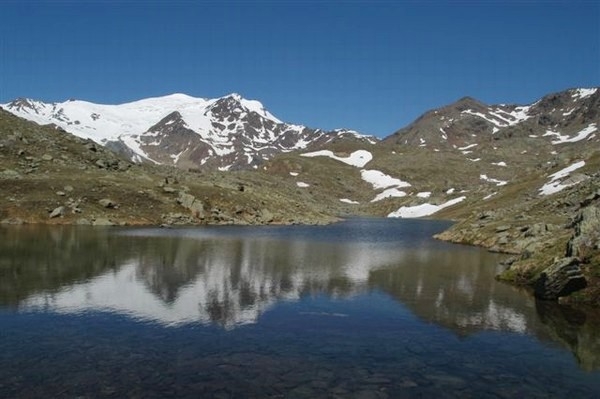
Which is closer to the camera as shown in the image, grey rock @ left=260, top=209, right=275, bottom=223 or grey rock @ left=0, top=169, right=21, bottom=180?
grey rock @ left=0, top=169, right=21, bottom=180

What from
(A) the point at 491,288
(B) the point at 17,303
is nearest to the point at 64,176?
(B) the point at 17,303

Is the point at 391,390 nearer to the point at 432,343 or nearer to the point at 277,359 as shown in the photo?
the point at 277,359

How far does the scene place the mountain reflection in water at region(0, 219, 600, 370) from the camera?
3244 cm

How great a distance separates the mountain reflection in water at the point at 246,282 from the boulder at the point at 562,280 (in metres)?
1.50

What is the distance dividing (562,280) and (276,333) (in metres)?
22.9

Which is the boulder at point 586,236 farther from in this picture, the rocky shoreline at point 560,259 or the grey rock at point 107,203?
the grey rock at point 107,203

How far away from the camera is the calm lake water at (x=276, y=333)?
20.8 metres

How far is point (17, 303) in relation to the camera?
109ft

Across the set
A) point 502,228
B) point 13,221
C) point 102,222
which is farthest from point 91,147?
point 502,228

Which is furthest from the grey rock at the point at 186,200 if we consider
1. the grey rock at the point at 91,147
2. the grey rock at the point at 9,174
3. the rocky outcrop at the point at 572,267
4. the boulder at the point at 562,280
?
the boulder at the point at 562,280

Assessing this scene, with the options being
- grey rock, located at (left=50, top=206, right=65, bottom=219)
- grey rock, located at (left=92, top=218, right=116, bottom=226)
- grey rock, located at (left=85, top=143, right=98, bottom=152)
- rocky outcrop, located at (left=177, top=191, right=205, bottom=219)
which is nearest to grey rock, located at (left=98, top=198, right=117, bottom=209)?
grey rock, located at (left=92, top=218, right=116, bottom=226)

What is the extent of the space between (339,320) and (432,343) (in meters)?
6.75

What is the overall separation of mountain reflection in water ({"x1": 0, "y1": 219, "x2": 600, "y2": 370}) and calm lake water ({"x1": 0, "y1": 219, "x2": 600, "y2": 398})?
0.20m

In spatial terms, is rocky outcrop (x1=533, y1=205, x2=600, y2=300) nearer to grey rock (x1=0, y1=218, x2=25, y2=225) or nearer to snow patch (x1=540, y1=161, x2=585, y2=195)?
grey rock (x1=0, y1=218, x2=25, y2=225)
